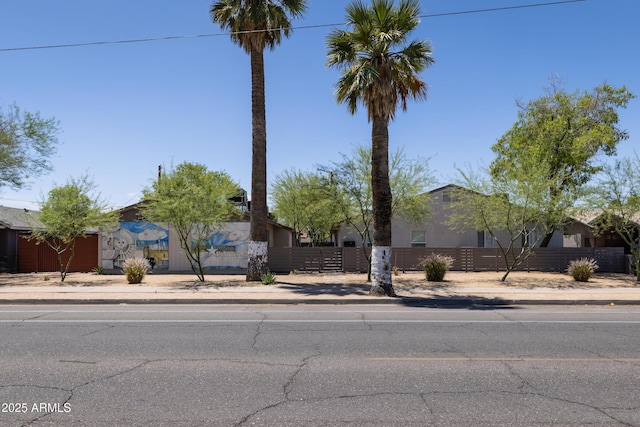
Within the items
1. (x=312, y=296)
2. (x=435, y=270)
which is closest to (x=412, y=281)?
(x=435, y=270)

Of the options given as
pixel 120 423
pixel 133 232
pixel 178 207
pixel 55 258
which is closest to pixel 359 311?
pixel 120 423

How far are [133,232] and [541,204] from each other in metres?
19.2

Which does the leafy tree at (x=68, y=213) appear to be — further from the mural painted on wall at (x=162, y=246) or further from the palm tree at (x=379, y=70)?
the palm tree at (x=379, y=70)

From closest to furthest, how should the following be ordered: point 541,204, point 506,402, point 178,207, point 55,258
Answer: point 506,402 → point 178,207 → point 541,204 → point 55,258

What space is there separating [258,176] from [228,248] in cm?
673

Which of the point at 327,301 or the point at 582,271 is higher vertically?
the point at 582,271

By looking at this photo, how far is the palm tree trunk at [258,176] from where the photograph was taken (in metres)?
19.4

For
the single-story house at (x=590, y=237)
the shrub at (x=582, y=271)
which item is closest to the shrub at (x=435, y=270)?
the shrub at (x=582, y=271)

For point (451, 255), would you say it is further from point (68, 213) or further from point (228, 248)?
point (68, 213)

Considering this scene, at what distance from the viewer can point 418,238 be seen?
30828 mm

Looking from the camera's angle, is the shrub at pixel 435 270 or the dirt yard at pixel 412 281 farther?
the shrub at pixel 435 270

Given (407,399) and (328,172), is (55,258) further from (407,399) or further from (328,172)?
(407,399)

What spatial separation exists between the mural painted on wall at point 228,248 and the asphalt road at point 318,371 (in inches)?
557

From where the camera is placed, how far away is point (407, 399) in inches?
209
